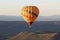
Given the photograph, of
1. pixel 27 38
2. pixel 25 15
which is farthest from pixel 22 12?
pixel 27 38

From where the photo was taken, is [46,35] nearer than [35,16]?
No

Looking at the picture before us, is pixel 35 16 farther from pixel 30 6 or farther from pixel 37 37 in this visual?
pixel 37 37

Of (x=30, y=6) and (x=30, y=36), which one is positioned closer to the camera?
(x=30, y=6)

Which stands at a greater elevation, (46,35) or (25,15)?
(25,15)

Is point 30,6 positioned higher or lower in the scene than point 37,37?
higher

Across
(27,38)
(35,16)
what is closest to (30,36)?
(27,38)

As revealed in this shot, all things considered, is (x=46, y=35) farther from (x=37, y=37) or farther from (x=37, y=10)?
(x=37, y=10)

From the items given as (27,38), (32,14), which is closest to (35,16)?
(32,14)

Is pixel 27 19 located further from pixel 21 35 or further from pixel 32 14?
pixel 21 35
